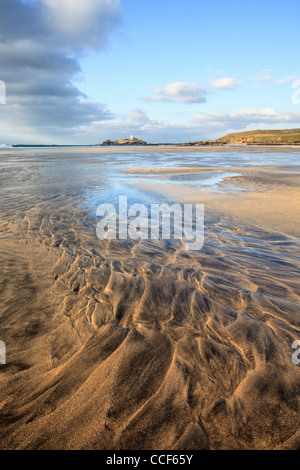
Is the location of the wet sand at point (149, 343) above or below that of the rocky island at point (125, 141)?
below

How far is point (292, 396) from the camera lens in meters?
1.86

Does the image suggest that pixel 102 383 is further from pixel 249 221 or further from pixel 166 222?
pixel 249 221

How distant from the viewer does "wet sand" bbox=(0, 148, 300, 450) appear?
164cm

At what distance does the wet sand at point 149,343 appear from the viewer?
164 centimetres

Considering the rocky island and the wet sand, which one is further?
the rocky island

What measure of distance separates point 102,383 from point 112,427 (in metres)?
0.35

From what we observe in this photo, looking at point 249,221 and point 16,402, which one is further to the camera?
point 249,221

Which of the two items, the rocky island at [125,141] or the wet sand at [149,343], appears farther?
the rocky island at [125,141]

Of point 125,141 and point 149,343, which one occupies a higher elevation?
point 125,141

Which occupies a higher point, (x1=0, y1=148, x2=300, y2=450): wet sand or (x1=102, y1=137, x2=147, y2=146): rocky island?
(x1=102, y1=137, x2=147, y2=146): rocky island

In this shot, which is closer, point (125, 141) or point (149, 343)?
point (149, 343)

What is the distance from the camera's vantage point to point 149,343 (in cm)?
233
